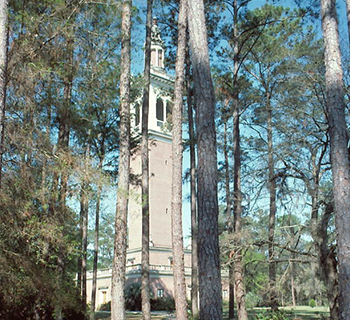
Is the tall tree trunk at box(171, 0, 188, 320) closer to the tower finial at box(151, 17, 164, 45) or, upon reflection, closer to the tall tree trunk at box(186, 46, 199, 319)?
the tall tree trunk at box(186, 46, 199, 319)

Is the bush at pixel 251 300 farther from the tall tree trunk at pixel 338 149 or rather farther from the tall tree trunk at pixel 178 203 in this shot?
the tall tree trunk at pixel 338 149

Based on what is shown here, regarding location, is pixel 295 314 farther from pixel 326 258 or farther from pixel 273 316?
pixel 326 258

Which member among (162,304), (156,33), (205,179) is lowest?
(162,304)

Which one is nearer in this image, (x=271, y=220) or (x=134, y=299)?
(x=271, y=220)

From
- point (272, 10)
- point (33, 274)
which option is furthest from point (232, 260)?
point (272, 10)

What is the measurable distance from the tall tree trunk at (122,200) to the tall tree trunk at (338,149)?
4405 mm

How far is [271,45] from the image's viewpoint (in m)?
15.2

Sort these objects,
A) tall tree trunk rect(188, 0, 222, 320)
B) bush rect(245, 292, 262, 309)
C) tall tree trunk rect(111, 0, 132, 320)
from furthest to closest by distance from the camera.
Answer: bush rect(245, 292, 262, 309) → tall tree trunk rect(111, 0, 132, 320) → tall tree trunk rect(188, 0, 222, 320)

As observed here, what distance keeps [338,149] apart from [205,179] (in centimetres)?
320

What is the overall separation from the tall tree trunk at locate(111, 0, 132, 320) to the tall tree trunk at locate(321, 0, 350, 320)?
173 inches

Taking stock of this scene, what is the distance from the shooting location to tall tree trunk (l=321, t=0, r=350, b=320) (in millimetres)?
6828

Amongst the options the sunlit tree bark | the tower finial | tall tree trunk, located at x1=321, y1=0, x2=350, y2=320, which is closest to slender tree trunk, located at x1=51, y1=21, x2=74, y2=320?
the sunlit tree bark

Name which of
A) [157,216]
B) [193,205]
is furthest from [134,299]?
[193,205]

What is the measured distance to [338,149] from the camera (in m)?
7.49
